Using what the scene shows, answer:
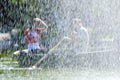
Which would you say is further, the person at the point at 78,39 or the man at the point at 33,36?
the man at the point at 33,36

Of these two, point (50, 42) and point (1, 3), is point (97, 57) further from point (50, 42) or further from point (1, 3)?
point (1, 3)

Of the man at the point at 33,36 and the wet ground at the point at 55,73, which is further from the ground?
the man at the point at 33,36

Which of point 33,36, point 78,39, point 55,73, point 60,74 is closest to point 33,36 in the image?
point 33,36

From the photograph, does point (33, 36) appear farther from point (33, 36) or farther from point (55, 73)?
point (55, 73)

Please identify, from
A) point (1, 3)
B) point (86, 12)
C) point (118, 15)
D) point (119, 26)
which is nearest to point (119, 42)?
point (119, 26)

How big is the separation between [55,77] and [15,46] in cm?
1200

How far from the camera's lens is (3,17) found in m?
37.3

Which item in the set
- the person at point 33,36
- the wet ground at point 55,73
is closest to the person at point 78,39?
the wet ground at point 55,73

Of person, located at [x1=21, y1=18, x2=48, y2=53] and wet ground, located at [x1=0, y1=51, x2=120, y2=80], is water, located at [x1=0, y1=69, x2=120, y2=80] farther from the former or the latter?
person, located at [x1=21, y1=18, x2=48, y2=53]

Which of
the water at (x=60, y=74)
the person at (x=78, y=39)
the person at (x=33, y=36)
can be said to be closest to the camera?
the water at (x=60, y=74)

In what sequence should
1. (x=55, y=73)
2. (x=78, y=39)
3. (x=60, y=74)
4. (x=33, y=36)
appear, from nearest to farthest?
(x=60, y=74)
(x=55, y=73)
(x=78, y=39)
(x=33, y=36)

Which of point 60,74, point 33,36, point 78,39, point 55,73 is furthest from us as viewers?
point 33,36

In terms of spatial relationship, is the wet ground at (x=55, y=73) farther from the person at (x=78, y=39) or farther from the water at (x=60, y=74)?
the person at (x=78, y=39)

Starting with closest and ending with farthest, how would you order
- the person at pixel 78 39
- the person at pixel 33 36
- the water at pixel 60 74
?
the water at pixel 60 74, the person at pixel 78 39, the person at pixel 33 36
